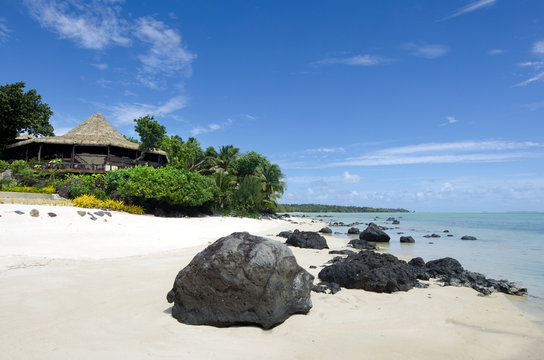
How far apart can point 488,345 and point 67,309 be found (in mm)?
6222

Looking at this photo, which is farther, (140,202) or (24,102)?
(24,102)

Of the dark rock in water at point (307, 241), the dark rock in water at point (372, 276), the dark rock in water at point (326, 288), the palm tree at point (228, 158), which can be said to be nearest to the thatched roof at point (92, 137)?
the palm tree at point (228, 158)

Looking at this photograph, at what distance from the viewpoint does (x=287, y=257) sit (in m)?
4.64

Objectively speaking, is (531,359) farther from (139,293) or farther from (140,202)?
(140,202)

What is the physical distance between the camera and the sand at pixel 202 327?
3.43m

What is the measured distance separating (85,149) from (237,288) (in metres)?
31.8

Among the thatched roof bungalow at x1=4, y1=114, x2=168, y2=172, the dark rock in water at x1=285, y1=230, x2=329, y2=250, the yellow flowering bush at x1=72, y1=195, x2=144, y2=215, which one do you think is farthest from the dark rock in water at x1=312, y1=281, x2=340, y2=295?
the thatched roof bungalow at x1=4, y1=114, x2=168, y2=172

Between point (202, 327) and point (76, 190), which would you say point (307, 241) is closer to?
A: point (202, 327)

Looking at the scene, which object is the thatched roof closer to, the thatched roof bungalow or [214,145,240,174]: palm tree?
the thatched roof bungalow

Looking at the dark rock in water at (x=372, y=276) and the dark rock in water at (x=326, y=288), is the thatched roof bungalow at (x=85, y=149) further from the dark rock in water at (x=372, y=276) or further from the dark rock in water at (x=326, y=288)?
the dark rock in water at (x=326, y=288)

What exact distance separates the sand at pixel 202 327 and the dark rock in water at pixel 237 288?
0.55 feet

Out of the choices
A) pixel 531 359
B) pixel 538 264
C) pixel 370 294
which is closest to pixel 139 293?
pixel 370 294

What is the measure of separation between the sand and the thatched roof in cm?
2299

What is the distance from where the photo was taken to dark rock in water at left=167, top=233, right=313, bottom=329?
4.15 meters
